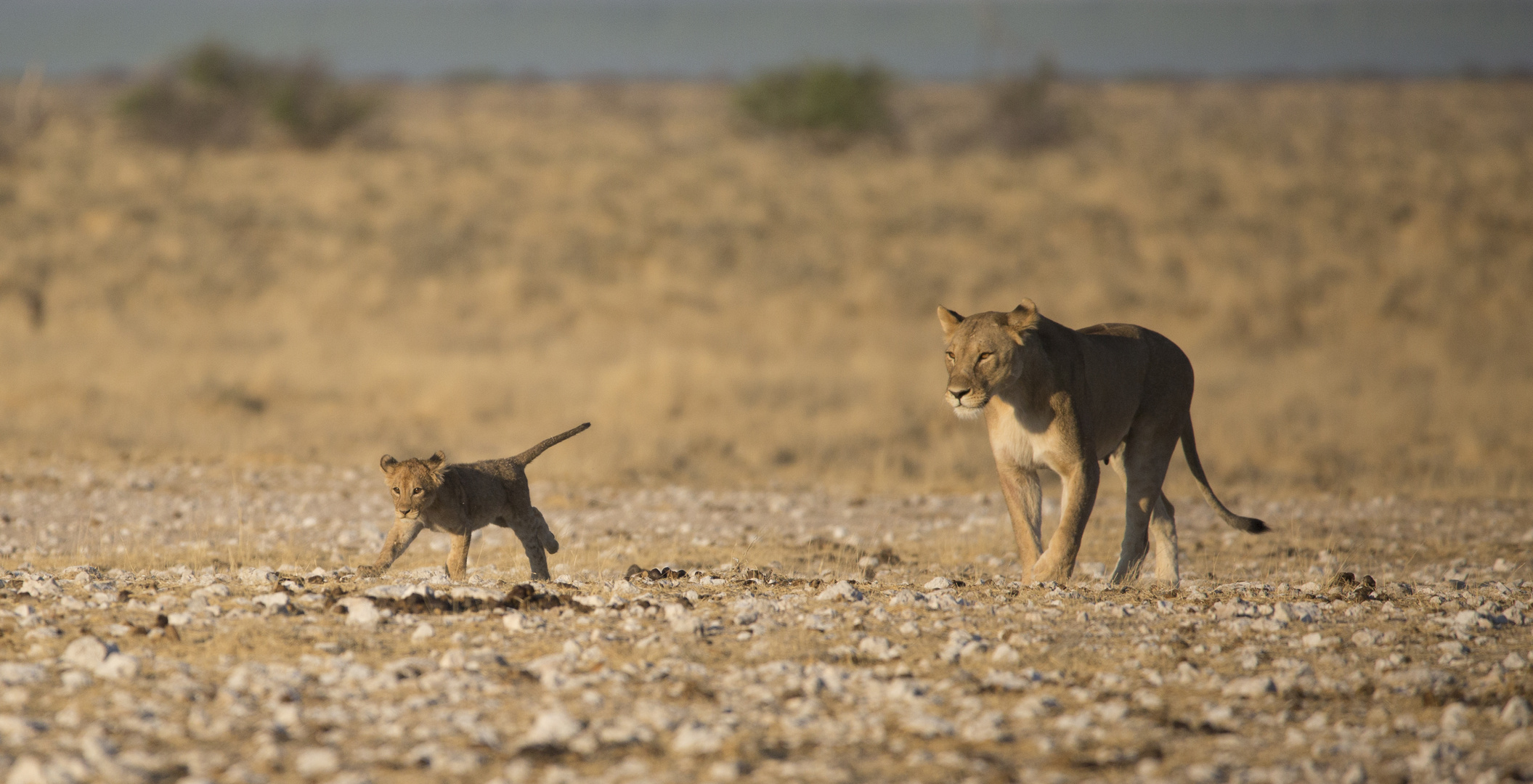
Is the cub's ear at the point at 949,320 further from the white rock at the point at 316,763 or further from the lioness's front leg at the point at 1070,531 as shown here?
the white rock at the point at 316,763

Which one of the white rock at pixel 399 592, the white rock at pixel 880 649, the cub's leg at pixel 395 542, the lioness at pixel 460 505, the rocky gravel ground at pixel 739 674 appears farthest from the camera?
the cub's leg at pixel 395 542

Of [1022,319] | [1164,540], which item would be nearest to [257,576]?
[1022,319]

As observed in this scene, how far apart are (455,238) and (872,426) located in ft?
49.3

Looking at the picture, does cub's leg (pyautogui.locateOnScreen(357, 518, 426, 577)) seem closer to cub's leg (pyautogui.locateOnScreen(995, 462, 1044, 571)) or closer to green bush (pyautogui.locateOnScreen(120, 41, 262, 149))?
cub's leg (pyautogui.locateOnScreen(995, 462, 1044, 571))

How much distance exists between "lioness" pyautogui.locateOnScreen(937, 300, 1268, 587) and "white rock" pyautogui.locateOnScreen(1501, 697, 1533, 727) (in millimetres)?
2708

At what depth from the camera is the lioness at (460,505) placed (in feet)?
26.1

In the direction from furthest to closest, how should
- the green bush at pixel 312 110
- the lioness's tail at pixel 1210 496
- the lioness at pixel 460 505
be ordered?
the green bush at pixel 312 110 < the lioness's tail at pixel 1210 496 < the lioness at pixel 460 505

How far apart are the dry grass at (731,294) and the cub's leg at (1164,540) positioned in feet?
17.4

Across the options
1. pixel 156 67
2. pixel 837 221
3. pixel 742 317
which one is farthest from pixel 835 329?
pixel 156 67

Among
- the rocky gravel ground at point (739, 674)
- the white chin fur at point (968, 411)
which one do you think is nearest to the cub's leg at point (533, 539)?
the rocky gravel ground at point (739, 674)

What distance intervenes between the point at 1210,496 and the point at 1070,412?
2000 mm

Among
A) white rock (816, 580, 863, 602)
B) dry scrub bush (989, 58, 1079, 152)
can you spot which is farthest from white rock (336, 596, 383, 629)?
dry scrub bush (989, 58, 1079, 152)

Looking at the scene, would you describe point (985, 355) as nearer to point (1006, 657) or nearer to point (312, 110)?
point (1006, 657)

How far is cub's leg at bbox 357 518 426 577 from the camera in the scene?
8.08m
